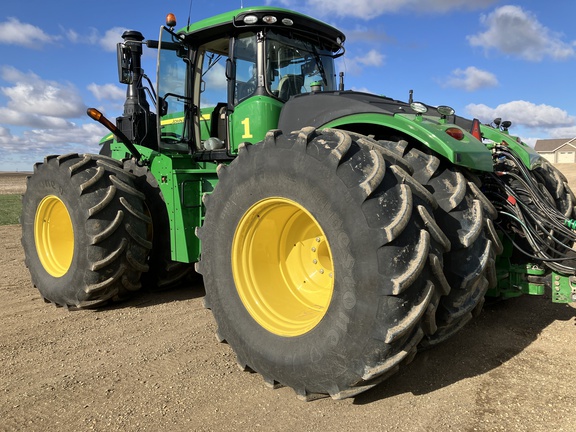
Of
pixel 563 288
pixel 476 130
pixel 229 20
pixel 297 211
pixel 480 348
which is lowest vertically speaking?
pixel 480 348

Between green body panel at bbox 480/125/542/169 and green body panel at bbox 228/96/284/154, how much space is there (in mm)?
1949

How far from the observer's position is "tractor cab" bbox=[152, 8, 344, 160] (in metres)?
4.16

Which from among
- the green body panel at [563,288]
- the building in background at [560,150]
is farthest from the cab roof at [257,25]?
the building in background at [560,150]

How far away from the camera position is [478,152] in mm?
3066

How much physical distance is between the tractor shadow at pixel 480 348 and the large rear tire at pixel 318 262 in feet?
1.54

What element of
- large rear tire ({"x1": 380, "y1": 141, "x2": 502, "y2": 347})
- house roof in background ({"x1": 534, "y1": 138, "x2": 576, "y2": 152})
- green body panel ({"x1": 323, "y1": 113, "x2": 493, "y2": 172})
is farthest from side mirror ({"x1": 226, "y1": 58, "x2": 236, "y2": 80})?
house roof in background ({"x1": 534, "y1": 138, "x2": 576, "y2": 152})

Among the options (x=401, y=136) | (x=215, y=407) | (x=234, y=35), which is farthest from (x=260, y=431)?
(x=234, y=35)

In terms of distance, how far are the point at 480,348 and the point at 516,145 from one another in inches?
71.1

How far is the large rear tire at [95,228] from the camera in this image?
4359 millimetres

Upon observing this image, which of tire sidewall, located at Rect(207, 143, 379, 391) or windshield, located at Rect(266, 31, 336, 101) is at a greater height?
windshield, located at Rect(266, 31, 336, 101)

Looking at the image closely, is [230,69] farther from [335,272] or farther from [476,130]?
[335,272]

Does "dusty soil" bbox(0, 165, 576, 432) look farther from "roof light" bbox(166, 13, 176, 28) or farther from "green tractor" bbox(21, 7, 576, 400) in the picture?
"roof light" bbox(166, 13, 176, 28)

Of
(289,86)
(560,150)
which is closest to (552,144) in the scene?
(560,150)

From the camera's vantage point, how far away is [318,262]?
339 cm
